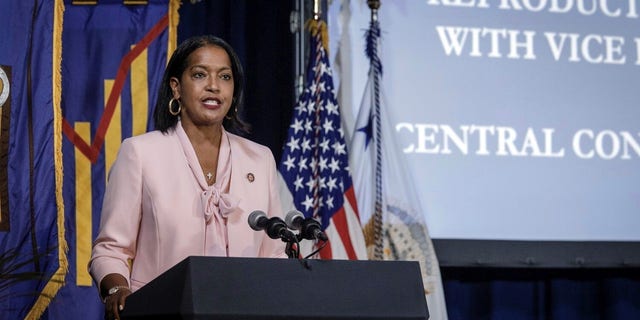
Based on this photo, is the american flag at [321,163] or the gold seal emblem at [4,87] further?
the american flag at [321,163]

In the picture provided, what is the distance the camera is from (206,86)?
8.71ft

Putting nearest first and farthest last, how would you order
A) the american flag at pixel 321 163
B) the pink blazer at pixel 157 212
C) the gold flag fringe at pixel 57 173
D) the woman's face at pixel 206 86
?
the pink blazer at pixel 157 212
the woman's face at pixel 206 86
the gold flag fringe at pixel 57 173
the american flag at pixel 321 163

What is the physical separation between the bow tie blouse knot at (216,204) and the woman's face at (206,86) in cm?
21

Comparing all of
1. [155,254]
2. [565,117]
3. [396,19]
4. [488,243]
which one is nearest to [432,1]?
[396,19]

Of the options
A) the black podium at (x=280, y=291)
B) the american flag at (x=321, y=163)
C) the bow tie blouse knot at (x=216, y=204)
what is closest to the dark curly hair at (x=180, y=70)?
the bow tie blouse knot at (x=216, y=204)

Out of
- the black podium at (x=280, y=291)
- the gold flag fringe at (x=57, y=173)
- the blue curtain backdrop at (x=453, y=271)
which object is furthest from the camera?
the blue curtain backdrop at (x=453, y=271)

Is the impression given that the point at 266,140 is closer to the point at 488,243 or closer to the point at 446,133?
the point at 446,133

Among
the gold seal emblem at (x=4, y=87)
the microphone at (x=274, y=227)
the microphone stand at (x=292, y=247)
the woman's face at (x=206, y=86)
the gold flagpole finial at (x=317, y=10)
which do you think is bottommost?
the microphone stand at (x=292, y=247)

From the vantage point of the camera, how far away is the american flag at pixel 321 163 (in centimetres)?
464

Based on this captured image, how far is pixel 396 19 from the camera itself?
5.04 metres

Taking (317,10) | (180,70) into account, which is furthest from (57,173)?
(180,70)

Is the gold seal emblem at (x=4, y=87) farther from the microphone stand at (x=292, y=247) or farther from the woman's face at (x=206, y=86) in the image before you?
the microphone stand at (x=292, y=247)

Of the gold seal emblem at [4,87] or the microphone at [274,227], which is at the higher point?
the gold seal emblem at [4,87]

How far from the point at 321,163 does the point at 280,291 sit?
2.58 meters
